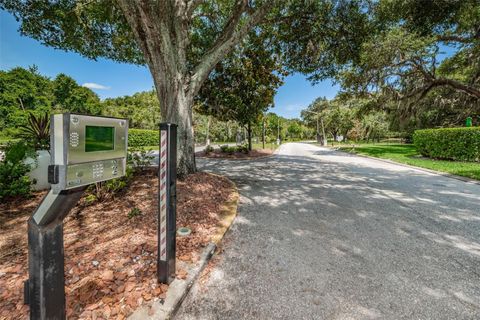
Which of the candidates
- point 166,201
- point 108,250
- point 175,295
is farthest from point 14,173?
point 175,295

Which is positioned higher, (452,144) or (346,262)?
(452,144)

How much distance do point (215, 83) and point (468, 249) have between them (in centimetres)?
1122

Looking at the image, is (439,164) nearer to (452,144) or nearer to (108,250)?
(452,144)

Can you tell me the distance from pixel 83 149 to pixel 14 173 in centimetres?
450

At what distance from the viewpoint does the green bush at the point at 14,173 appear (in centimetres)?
376

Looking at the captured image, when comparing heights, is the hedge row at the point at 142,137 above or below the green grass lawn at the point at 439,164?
above

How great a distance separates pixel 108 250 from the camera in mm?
2326

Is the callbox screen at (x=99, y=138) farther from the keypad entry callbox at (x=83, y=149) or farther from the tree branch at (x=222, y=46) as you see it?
the tree branch at (x=222, y=46)

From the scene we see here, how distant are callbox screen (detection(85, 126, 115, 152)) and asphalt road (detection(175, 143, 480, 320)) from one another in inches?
57.2

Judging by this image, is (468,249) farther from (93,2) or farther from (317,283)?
(93,2)

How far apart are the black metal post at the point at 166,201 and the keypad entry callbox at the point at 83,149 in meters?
0.46

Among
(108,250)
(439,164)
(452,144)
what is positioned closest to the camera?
(108,250)

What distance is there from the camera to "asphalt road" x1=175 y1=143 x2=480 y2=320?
1.74 meters

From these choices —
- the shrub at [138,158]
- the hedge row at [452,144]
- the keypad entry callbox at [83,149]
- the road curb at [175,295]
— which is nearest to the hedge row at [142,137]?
the shrub at [138,158]
